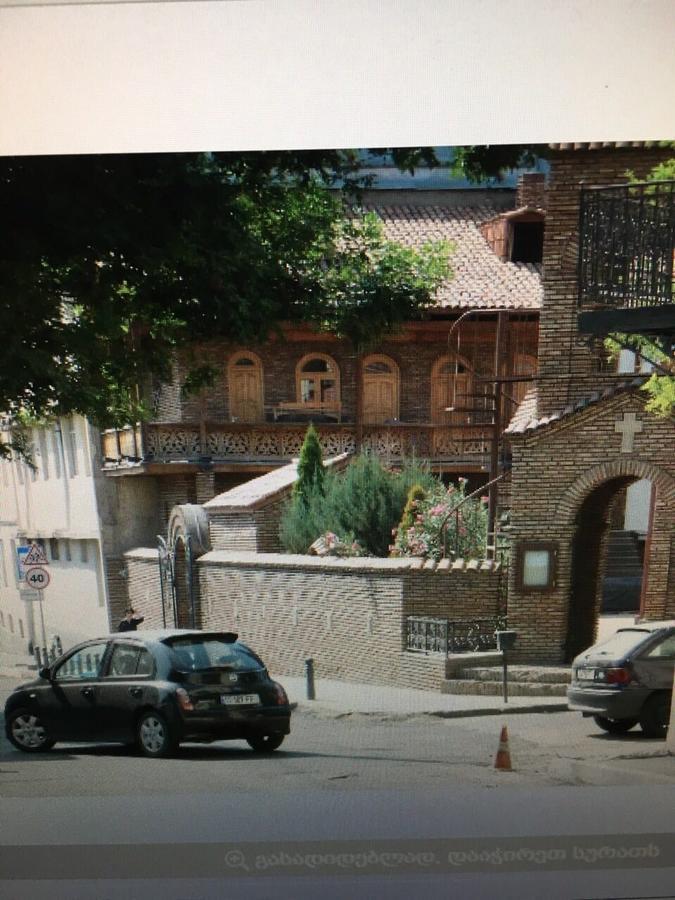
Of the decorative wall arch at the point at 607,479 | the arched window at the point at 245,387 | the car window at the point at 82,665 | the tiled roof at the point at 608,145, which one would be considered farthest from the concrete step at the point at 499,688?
the tiled roof at the point at 608,145

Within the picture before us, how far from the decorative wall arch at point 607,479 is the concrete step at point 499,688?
1.88 feet

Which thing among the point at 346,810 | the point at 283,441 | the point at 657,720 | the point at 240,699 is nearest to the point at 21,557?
the point at 240,699

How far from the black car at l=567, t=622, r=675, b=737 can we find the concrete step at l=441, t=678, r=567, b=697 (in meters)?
0.06

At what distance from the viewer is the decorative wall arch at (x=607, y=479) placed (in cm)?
341

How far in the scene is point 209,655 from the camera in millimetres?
3547

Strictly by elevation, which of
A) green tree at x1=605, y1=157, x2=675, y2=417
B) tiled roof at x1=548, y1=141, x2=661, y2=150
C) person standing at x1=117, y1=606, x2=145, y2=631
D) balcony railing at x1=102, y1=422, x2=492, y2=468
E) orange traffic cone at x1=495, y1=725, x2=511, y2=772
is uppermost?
tiled roof at x1=548, y1=141, x2=661, y2=150

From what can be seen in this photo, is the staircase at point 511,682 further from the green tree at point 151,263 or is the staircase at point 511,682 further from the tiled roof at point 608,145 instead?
the tiled roof at point 608,145

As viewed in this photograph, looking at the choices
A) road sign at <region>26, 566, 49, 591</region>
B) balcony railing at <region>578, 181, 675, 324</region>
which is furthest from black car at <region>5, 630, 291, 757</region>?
balcony railing at <region>578, 181, 675, 324</region>

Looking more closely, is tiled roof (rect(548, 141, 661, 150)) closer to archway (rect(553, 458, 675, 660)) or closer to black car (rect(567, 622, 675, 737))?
archway (rect(553, 458, 675, 660))

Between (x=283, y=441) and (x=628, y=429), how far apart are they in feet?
3.95

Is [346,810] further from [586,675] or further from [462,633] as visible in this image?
→ [586,675]

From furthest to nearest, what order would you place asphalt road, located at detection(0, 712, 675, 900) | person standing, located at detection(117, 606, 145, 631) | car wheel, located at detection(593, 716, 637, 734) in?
person standing, located at detection(117, 606, 145, 631) → car wheel, located at detection(593, 716, 637, 734) → asphalt road, located at detection(0, 712, 675, 900)

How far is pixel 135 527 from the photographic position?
3.62m

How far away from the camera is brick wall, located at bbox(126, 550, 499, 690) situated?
349cm
